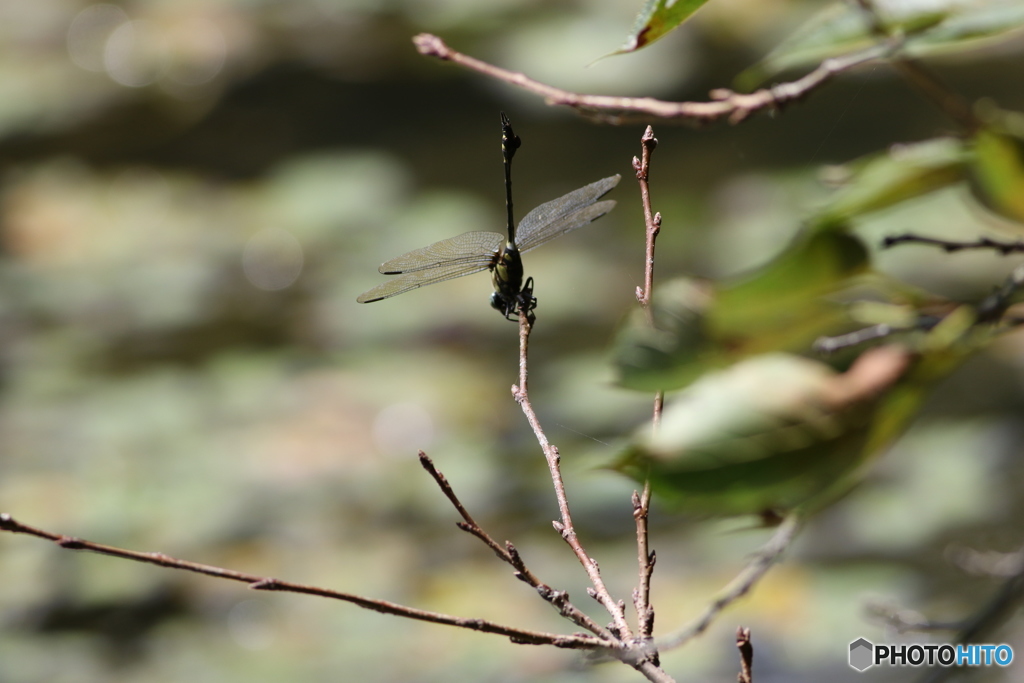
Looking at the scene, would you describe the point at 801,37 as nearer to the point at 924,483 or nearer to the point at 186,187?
the point at 924,483

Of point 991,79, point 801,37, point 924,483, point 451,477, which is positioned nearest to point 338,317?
point 451,477

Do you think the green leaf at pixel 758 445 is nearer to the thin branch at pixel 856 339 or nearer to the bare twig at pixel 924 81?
the thin branch at pixel 856 339

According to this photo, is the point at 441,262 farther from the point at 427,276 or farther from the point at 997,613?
the point at 997,613

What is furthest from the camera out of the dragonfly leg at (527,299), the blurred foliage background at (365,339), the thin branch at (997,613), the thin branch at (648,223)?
the blurred foliage background at (365,339)

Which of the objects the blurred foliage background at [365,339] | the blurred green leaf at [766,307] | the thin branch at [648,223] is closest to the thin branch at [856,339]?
the blurred green leaf at [766,307]

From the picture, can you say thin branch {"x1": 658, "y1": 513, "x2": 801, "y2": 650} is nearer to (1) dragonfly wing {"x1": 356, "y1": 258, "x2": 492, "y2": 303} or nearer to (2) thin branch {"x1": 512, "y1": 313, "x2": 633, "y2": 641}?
(2) thin branch {"x1": 512, "y1": 313, "x2": 633, "y2": 641}

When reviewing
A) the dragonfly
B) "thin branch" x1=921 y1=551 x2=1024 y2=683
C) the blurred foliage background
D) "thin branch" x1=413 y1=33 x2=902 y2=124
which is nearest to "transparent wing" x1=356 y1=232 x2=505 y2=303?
the dragonfly
